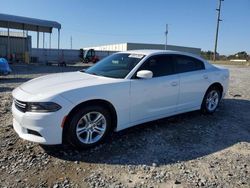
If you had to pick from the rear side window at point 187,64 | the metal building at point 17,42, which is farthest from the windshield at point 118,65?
the metal building at point 17,42

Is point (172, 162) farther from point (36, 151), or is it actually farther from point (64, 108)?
point (36, 151)

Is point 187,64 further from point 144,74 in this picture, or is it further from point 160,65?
point 144,74

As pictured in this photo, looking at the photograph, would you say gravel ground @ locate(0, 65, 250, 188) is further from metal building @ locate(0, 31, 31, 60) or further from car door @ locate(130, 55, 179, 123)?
metal building @ locate(0, 31, 31, 60)

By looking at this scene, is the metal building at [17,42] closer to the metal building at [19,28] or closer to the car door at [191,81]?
the metal building at [19,28]

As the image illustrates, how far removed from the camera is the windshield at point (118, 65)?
5.20 m

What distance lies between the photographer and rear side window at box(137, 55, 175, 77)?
5.45 metres

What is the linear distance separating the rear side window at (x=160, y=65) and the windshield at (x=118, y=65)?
0.63 feet

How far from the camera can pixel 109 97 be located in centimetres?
461

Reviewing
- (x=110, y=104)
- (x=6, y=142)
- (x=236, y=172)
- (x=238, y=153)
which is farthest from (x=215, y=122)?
(x=6, y=142)

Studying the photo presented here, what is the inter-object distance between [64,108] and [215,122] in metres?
3.66

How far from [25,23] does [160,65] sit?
26770mm

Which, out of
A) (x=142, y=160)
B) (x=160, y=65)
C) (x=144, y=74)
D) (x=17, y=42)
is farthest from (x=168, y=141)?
(x=17, y=42)

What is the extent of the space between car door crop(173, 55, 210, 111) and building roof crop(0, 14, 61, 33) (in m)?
25.2

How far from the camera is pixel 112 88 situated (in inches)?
184
